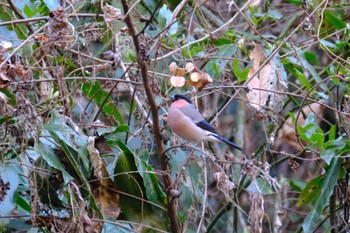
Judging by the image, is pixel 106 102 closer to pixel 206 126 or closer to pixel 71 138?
pixel 206 126

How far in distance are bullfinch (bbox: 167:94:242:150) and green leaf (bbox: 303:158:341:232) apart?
0.33 metres

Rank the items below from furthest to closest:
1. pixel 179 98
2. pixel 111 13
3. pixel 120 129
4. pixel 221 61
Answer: pixel 221 61, pixel 179 98, pixel 120 129, pixel 111 13

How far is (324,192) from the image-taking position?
8.71 feet

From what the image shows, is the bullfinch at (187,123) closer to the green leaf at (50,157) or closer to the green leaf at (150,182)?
the green leaf at (150,182)

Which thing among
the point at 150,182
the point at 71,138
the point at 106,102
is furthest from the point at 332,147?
the point at 71,138

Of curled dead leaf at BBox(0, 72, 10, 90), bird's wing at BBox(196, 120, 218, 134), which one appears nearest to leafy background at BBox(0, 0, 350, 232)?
curled dead leaf at BBox(0, 72, 10, 90)

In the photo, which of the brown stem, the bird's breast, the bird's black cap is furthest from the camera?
the bird's black cap

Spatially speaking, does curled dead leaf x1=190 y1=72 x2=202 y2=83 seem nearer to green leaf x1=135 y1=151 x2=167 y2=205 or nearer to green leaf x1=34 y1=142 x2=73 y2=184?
green leaf x1=135 y1=151 x2=167 y2=205

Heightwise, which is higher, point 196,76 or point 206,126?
point 196,76

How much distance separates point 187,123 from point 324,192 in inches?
21.1

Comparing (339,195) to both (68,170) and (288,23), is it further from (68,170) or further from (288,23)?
(68,170)

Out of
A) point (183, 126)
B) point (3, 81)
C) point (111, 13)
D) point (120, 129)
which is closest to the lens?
point (3, 81)

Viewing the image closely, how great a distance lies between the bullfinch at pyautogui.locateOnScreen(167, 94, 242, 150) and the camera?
249 centimetres

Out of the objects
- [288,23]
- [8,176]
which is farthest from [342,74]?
[8,176]
